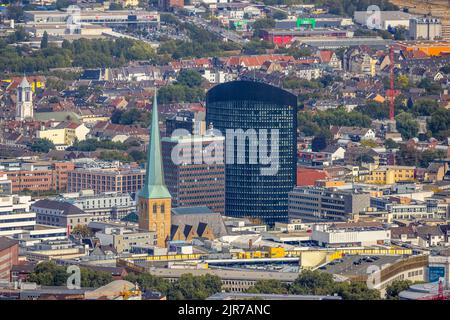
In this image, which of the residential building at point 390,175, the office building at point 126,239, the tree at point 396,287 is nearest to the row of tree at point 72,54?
the residential building at point 390,175

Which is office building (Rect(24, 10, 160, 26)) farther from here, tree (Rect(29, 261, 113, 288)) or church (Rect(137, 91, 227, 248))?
tree (Rect(29, 261, 113, 288))

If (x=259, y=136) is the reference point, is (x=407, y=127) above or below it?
below

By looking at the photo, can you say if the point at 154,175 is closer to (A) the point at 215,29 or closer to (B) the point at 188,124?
(B) the point at 188,124

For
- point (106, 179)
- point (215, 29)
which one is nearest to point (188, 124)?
point (106, 179)

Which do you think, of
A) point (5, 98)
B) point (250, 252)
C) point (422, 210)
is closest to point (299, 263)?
point (250, 252)

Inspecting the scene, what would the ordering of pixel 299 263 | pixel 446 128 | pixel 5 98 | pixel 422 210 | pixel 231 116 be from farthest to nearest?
pixel 5 98 → pixel 446 128 → pixel 231 116 → pixel 422 210 → pixel 299 263

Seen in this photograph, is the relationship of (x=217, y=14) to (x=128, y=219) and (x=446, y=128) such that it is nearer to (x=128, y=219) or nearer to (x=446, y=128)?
(x=446, y=128)
